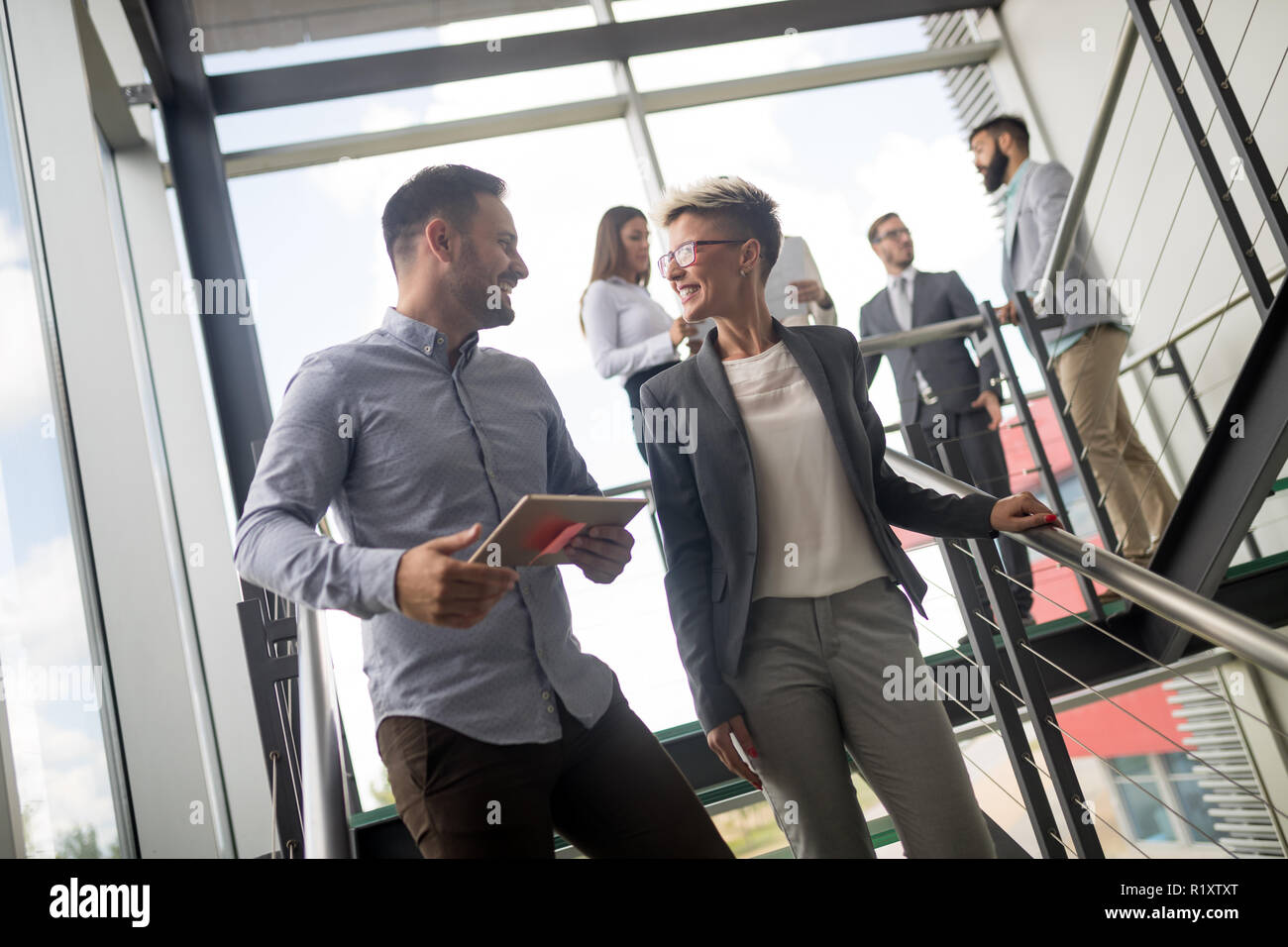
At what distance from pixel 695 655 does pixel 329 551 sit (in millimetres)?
640

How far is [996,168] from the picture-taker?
3805mm

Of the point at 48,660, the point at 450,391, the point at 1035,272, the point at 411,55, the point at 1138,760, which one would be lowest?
the point at 1138,760

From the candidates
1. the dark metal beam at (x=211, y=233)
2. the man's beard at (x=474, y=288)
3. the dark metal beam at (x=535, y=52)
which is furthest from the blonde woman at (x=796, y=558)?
the dark metal beam at (x=535, y=52)

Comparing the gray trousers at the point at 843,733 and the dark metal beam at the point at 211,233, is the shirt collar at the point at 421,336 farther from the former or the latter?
the dark metal beam at the point at 211,233

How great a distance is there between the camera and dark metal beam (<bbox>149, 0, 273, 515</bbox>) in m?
4.10

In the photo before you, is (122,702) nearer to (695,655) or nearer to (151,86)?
(695,655)

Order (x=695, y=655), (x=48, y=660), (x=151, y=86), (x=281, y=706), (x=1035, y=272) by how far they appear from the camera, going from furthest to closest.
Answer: (x=151, y=86)
(x=1035, y=272)
(x=281, y=706)
(x=48, y=660)
(x=695, y=655)

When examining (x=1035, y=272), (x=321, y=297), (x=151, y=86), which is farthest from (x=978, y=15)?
(x=151, y=86)

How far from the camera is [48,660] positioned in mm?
1980

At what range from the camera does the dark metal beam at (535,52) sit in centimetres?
491

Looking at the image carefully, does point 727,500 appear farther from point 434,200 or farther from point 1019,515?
point 434,200

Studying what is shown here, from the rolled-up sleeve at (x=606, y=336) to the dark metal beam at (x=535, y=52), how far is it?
2498 millimetres

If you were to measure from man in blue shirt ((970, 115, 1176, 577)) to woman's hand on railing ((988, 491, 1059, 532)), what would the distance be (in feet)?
5.21

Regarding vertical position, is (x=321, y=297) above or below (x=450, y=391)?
above
